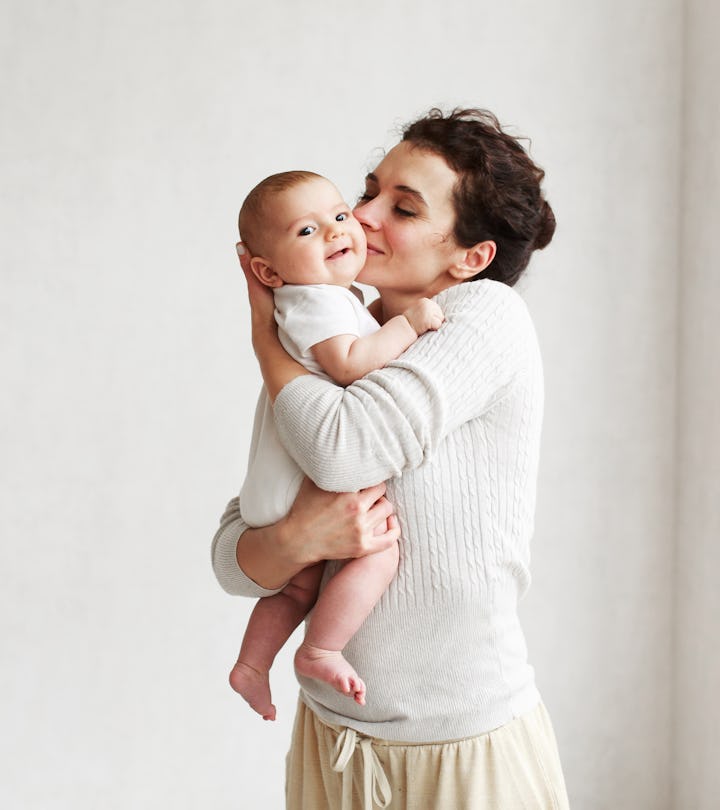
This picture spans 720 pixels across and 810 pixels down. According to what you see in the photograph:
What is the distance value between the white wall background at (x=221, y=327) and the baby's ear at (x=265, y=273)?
1.14 m

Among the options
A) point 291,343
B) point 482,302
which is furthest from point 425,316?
point 291,343

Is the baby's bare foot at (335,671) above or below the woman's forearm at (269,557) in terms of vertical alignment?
below

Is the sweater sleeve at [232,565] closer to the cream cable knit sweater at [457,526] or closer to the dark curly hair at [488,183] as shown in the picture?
the cream cable knit sweater at [457,526]

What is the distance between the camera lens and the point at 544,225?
1.57 meters

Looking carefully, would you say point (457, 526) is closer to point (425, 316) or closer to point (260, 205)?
point (425, 316)

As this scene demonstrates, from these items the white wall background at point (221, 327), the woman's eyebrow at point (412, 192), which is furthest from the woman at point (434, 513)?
the white wall background at point (221, 327)

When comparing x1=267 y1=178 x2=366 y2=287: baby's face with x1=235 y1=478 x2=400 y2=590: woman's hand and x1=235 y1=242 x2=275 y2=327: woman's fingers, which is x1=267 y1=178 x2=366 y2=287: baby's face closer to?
x1=235 y1=242 x2=275 y2=327: woman's fingers

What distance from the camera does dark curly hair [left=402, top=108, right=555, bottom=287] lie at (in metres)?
1.47

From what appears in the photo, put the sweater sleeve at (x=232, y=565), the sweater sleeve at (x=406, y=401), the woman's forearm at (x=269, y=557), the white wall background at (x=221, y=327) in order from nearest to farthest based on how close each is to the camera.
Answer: the sweater sleeve at (x=406, y=401) → the woman's forearm at (x=269, y=557) → the sweater sleeve at (x=232, y=565) → the white wall background at (x=221, y=327)

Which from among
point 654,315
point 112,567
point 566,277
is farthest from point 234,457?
point 654,315

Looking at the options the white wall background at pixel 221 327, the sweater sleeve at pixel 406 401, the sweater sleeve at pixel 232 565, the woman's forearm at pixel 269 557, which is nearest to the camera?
the sweater sleeve at pixel 406 401

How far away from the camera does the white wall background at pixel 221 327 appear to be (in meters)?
2.47

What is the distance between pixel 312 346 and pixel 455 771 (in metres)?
0.61

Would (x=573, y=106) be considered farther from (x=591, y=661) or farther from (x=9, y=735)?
(x=9, y=735)
